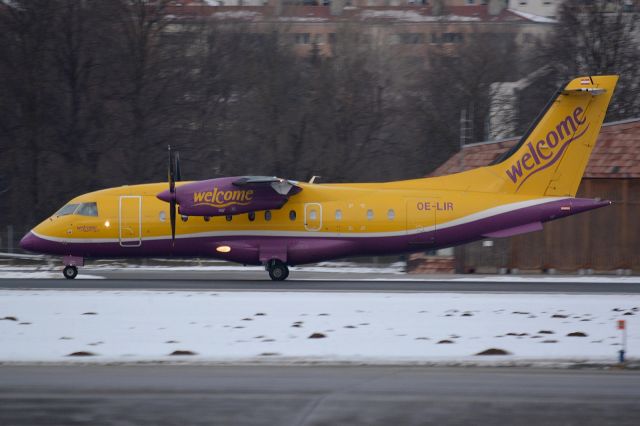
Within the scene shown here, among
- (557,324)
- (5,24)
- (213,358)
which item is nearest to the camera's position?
(213,358)

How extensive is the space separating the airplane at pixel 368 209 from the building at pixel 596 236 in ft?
16.8

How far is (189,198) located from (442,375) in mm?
15600

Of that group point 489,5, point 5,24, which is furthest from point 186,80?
point 489,5

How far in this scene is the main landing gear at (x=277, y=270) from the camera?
29.8 metres

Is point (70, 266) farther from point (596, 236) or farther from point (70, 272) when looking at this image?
point (596, 236)

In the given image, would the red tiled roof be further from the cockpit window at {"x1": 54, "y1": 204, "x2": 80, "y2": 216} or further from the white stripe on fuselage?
the cockpit window at {"x1": 54, "y1": 204, "x2": 80, "y2": 216}

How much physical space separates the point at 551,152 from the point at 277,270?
9825 millimetres

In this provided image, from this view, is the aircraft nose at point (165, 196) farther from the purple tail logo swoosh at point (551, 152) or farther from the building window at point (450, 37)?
the building window at point (450, 37)

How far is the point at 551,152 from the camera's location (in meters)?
28.6

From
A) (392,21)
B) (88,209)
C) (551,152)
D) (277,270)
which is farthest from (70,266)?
(392,21)

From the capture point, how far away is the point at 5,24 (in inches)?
1818

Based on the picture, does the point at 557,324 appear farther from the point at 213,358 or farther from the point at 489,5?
the point at 489,5

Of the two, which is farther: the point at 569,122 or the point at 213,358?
the point at 569,122

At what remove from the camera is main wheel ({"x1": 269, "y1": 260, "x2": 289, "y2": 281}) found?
29.8 m
